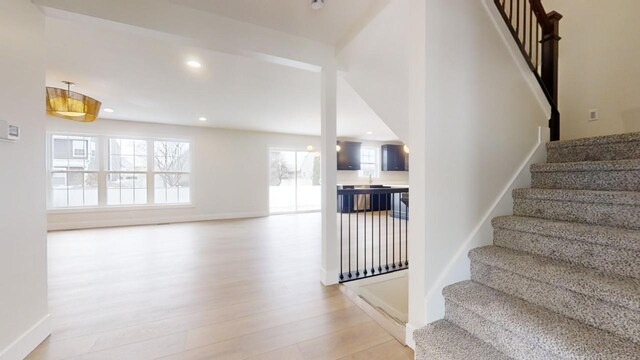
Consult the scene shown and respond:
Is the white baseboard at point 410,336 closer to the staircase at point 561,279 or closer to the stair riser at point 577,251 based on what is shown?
the staircase at point 561,279

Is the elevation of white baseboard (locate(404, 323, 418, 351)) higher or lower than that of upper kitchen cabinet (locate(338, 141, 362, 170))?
lower

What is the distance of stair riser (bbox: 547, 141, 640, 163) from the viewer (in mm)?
1565

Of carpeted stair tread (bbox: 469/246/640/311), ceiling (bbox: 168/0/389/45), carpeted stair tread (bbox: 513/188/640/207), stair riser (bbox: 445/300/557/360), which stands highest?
ceiling (bbox: 168/0/389/45)

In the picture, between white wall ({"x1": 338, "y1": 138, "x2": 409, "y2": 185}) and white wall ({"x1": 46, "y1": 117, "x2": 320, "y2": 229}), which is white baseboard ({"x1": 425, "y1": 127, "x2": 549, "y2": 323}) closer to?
white wall ({"x1": 46, "y1": 117, "x2": 320, "y2": 229})

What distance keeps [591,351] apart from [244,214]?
6.61 meters

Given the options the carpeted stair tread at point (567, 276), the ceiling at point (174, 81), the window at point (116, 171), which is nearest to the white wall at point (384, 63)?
the ceiling at point (174, 81)

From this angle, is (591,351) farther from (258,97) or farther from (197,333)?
(258,97)

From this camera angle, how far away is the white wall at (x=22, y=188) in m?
1.35

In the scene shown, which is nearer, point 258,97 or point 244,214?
point 258,97

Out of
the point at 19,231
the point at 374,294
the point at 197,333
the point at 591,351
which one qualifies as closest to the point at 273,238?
the point at 374,294

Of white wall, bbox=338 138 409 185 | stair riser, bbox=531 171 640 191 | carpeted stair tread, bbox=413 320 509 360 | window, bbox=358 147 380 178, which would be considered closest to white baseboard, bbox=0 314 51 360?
carpeted stair tread, bbox=413 320 509 360

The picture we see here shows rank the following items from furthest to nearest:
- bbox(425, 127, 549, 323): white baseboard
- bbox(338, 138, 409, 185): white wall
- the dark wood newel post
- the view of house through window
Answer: bbox(338, 138, 409, 185): white wall
the view of house through window
the dark wood newel post
bbox(425, 127, 549, 323): white baseboard

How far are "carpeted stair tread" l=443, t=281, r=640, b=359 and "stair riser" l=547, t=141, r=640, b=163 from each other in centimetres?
128

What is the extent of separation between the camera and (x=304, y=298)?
2.18 metres
